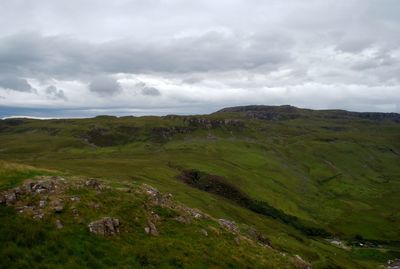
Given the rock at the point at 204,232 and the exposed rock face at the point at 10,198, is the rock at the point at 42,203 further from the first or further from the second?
the rock at the point at 204,232

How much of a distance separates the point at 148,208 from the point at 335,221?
6662 inches

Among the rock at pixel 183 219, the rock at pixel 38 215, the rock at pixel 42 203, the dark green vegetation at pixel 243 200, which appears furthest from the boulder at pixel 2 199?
the dark green vegetation at pixel 243 200

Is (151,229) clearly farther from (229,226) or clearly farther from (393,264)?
(393,264)

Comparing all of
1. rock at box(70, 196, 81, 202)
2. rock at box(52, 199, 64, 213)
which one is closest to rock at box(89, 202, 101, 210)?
rock at box(70, 196, 81, 202)

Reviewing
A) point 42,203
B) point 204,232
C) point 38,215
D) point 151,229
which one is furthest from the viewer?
point 204,232

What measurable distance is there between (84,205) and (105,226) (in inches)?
138

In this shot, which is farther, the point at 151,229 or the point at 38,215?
the point at 151,229

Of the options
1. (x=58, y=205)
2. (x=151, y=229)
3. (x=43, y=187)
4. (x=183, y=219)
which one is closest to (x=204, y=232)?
(x=183, y=219)

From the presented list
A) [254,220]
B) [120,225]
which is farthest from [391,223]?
[120,225]

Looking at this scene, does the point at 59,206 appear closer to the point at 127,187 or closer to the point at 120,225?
the point at 120,225

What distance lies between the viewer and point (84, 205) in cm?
3747

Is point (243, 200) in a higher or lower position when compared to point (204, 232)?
lower

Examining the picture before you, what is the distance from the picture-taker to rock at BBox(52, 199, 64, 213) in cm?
3553

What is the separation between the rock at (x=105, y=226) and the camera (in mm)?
34812
